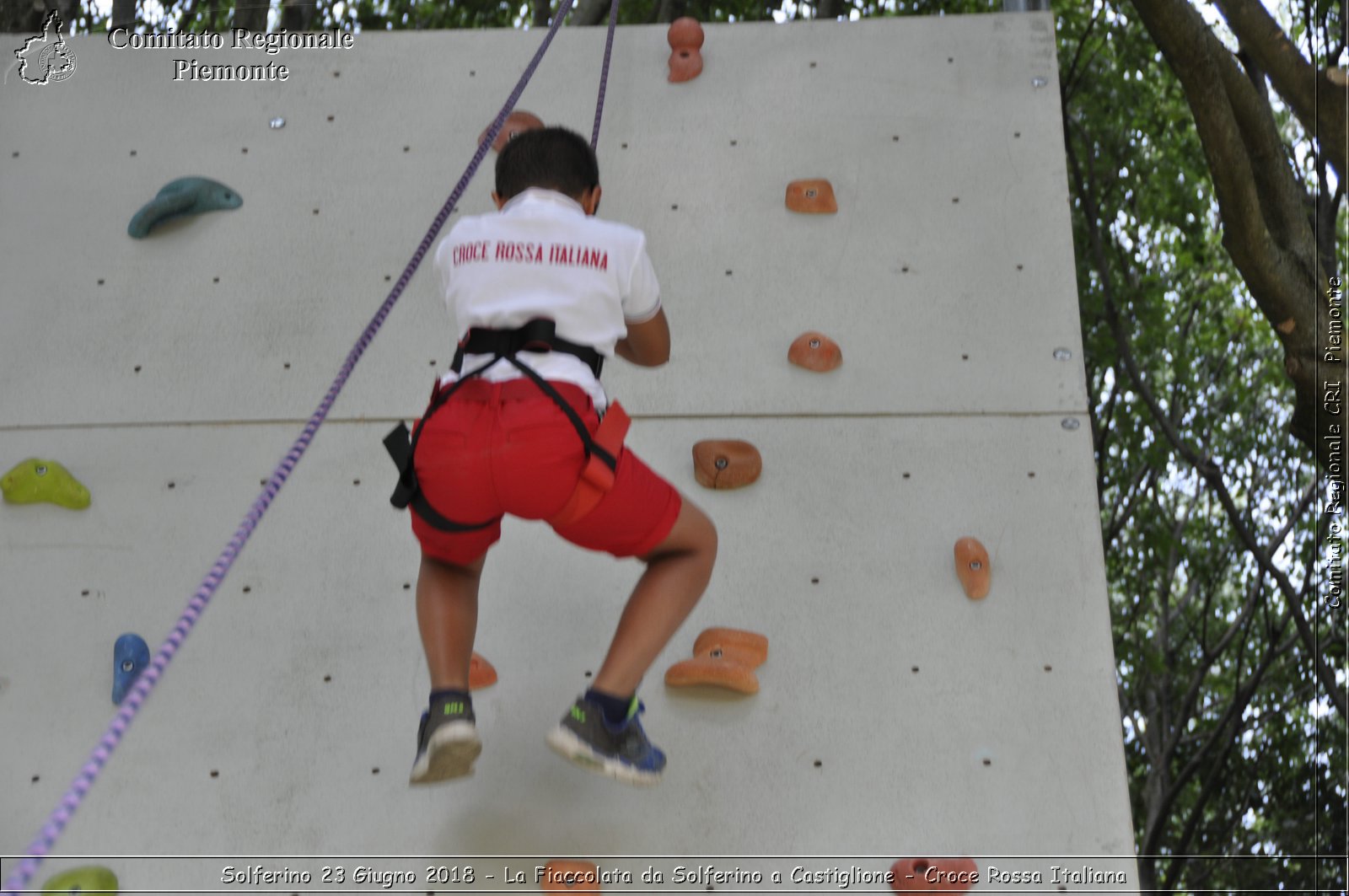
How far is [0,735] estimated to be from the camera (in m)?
2.81

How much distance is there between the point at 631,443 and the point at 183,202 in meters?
1.28

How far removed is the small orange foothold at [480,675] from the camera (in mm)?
2771

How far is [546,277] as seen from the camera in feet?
7.25

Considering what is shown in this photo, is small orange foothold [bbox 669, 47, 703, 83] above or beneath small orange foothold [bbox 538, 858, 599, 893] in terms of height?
above

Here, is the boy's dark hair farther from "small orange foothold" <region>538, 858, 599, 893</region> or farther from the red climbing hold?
"small orange foothold" <region>538, 858, 599, 893</region>

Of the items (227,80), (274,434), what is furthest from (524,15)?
(274,434)

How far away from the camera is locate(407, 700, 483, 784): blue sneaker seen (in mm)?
2125

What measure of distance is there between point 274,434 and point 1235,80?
2198mm

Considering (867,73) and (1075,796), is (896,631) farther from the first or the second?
(867,73)

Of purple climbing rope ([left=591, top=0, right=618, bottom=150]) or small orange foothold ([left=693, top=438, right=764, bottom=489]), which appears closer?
small orange foothold ([left=693, top=438, right=764, bottom=489])

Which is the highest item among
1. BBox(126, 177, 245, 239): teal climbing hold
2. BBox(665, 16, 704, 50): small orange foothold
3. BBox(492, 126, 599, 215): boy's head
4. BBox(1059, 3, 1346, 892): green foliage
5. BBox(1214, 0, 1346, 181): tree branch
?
BBox(665, 16, 704, 50): small orange foothold

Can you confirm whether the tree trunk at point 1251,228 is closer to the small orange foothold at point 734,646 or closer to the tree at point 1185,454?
the small orange foothold at point 734,646

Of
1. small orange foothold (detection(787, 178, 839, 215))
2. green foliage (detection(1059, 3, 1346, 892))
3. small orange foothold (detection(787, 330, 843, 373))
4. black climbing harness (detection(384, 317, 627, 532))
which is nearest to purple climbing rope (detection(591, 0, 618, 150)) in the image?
small orange foothold (detection(787, 178, 839, 215))

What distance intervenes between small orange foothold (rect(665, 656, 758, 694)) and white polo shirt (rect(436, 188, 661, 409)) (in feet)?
2.29
